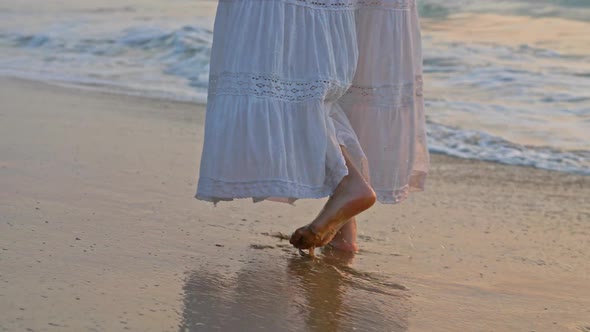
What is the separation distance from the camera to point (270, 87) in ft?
10.4

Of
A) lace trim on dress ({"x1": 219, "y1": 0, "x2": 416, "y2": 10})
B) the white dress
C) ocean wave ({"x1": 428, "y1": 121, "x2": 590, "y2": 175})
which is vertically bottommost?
ocean wave ({"x1": 428, "y1": 121, "x2": 590, "y2": 175})

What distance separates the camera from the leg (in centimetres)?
330

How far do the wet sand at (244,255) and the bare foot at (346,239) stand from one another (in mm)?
48

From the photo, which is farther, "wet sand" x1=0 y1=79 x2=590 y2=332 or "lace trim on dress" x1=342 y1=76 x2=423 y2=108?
"lace trim on dress" x1=342 y1=76 x2=423 y2=108

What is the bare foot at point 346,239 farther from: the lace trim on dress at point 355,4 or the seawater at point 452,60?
the seawater at point 452,60

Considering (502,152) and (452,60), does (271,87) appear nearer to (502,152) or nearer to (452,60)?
(502,152)

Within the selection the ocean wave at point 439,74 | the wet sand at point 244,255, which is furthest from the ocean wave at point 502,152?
the wet sand at point 244,255

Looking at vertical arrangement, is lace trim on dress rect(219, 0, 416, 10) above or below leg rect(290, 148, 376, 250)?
above

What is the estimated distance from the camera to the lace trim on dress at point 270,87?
3.15m

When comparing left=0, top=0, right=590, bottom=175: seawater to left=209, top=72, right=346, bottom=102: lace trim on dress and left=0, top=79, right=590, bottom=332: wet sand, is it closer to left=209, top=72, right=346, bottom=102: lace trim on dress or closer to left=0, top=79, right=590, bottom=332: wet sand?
left=0, top=79, right=590, bottom=332: wet sand

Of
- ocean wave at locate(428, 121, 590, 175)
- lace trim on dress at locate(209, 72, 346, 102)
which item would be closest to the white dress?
lace trim on dress at locate(209, 72, 346, 102)

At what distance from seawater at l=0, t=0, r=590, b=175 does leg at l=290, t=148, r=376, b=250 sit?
289cm

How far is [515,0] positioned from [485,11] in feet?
1.41

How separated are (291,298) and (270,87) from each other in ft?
2.03
